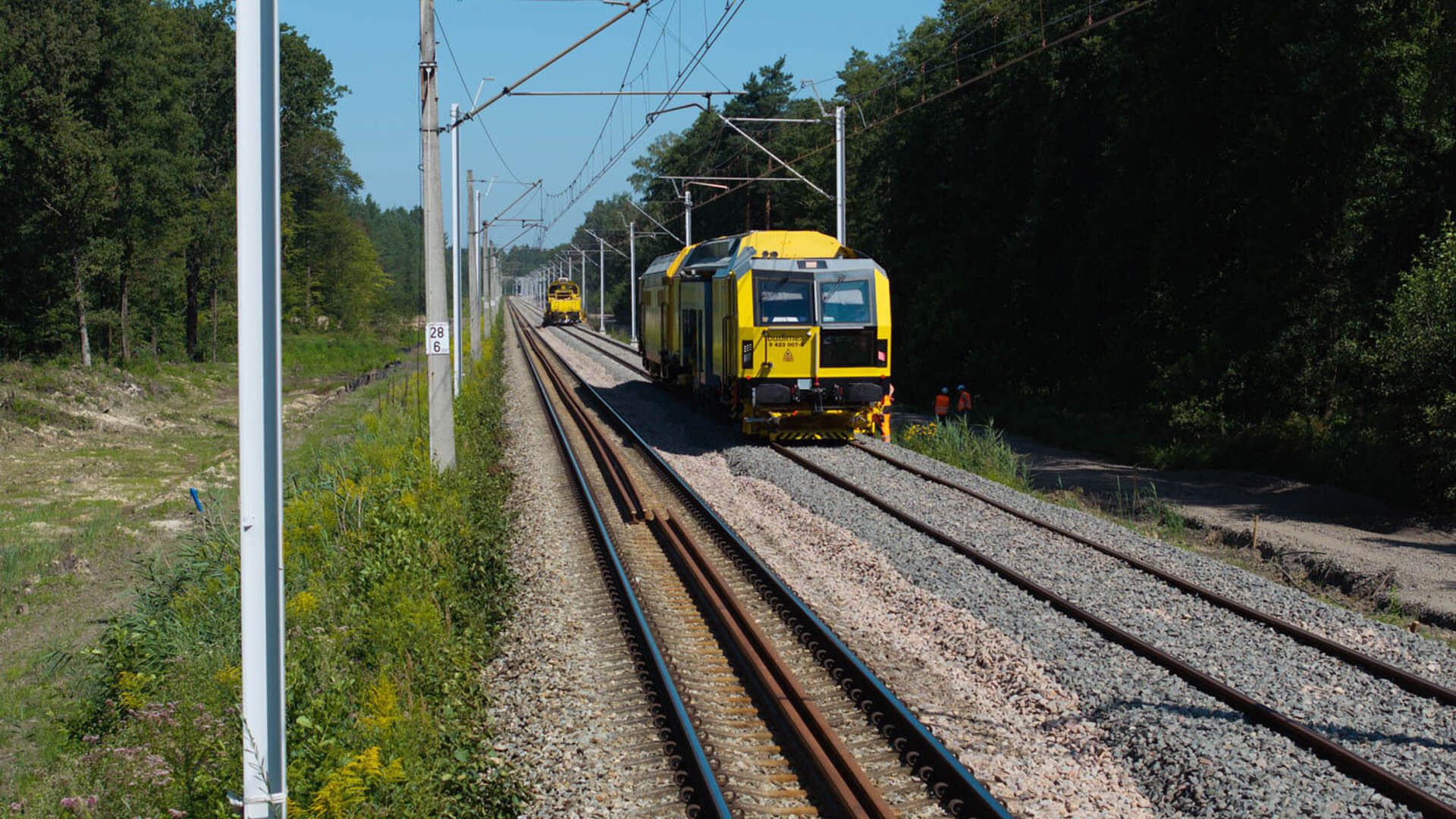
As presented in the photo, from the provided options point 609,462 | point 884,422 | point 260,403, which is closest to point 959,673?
point 260,403

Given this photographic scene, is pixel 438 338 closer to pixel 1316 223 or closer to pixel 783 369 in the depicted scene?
pixel 783 369

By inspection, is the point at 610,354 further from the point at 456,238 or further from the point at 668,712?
the point at 668,712

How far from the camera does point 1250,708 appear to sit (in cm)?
744

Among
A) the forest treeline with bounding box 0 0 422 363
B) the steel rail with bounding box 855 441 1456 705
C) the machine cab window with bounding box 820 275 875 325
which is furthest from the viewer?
the forest treeline with bounding box 0 0 422 363

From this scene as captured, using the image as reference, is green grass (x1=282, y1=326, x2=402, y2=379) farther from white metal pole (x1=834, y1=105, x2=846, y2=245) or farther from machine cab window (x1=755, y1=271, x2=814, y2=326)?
machine cab window (x1=755, y1=271, x2=814, y2=326)

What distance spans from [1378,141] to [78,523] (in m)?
24.8

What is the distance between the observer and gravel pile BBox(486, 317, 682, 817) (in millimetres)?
6504

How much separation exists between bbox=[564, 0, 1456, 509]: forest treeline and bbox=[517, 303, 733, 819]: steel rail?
11641 millimetres

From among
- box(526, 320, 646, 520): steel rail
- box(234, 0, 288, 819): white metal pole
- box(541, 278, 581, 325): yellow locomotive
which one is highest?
box(541, 278, 581, 325): yellow locomotive

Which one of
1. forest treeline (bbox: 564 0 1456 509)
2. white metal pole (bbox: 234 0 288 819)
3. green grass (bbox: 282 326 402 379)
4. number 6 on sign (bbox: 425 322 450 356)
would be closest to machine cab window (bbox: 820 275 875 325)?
forest treeline (bbox: 564 0 1456 509)

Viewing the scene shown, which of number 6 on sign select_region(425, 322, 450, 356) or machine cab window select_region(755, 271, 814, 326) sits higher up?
machine cab window select_region(755, 271, 814, 326)

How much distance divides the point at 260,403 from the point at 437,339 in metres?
12.6

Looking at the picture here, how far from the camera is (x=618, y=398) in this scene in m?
29.9

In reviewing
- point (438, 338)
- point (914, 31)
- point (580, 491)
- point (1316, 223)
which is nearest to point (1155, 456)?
point (1316, 223)
